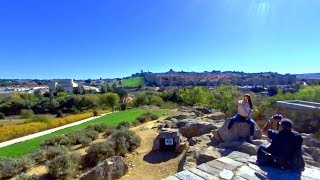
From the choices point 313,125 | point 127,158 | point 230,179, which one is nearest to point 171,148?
point 127,158

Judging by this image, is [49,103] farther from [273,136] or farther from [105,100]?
[273,136]

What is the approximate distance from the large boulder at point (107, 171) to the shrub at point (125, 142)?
83.6 inches

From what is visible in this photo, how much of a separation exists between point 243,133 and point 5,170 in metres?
8.10

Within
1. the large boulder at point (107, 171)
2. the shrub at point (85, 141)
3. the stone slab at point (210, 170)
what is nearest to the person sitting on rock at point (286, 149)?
the stone slab at point (210, 170)

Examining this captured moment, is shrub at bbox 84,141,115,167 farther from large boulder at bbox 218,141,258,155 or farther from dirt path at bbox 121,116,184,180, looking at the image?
large boulder at bbox 218,141,258,155

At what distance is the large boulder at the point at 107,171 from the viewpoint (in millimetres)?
8812

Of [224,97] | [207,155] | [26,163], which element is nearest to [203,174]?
[207,155]

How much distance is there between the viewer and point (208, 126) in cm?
1270

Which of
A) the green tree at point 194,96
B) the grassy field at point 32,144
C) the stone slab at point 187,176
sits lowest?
the grassy field at point 32,144

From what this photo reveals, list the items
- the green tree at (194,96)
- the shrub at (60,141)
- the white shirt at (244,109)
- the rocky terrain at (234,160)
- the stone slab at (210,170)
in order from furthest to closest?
the green tree at (194,96) → the shrub at (60,141) → the white shirt at (244,109) → the stone slab at (210,170) → the rocky terrain at (234,160)

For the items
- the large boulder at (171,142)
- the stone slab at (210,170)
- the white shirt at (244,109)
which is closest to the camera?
the stone slab at (210,170)

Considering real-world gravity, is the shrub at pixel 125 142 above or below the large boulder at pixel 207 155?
below

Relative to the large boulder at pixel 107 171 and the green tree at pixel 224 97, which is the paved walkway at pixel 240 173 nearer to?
the large boulder at pixel 107 171

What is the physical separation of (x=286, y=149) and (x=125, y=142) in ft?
23.8
